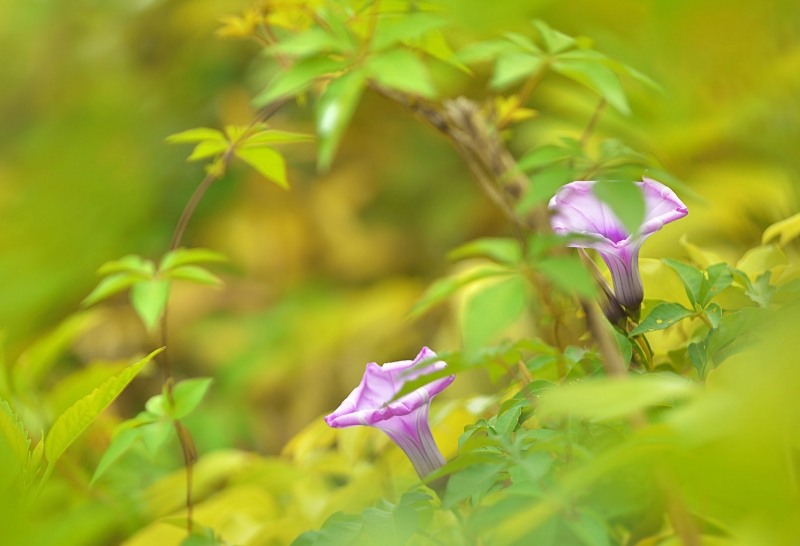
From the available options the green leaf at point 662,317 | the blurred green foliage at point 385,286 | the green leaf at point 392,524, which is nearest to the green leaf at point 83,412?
the blurred green foliage at point 385,286

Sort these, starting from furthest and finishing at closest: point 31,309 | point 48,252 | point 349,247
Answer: point 349,247
point 48,252
point 31,309

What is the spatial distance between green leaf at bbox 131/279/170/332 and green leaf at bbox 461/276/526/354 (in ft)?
0.73

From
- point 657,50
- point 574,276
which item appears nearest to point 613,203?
point 574,276

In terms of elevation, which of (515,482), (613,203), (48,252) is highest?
(613,203)

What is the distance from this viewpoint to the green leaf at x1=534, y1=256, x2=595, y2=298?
8.0 inches

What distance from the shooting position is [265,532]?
0.38m

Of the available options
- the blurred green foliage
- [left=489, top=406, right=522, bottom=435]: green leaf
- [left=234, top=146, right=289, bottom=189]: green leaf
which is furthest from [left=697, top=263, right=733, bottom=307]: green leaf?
[left=234, top=146, right=289, bottom=189]: green leaf

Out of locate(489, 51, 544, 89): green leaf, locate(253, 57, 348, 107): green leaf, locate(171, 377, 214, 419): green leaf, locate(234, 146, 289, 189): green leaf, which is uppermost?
locate(253, 57, 348, 107): green leaf

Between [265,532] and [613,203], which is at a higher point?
[613,203]

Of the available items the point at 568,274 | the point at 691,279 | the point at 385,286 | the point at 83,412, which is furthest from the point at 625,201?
the point at 385,286

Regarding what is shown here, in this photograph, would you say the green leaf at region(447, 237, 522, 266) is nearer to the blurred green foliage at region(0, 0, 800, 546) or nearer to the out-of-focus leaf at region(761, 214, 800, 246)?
the blurred green foliage at region(0, 0, 800, 546)

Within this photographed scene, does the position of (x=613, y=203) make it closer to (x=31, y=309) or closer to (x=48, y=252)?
(x=31, y=309)

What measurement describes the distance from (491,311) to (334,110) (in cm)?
10

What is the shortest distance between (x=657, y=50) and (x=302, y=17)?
0.49m
